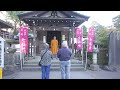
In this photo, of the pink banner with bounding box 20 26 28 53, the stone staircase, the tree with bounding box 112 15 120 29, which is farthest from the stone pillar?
the tree with bounding box 112 15 120 29

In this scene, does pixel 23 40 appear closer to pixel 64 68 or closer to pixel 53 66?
pixel 53 66

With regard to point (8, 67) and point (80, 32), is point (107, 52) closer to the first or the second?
point (80, 32)

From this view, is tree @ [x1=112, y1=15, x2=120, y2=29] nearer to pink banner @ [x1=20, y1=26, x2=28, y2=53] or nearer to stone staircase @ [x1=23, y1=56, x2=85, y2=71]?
stone staircase @ [x1=23, y1=56, x2=85, y2=71]

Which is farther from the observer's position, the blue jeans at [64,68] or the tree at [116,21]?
the tree at [116,21]

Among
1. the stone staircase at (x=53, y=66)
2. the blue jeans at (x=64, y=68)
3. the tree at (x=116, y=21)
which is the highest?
the tree at (x=116, y=21)

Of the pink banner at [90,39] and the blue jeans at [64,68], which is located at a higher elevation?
the pink banner at [90,39]

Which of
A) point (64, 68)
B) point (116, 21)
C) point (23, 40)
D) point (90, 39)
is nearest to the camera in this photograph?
point (64, 68)

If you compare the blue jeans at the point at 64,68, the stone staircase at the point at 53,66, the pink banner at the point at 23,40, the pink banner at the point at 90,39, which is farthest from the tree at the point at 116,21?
the blue jeans at the point at 64,68

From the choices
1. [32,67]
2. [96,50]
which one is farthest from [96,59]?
[32,67]

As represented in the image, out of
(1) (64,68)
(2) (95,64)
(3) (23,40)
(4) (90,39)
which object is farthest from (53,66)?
(1) (64,68)

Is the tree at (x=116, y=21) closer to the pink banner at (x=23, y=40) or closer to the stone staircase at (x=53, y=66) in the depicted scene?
the stone staircase at (x=53, y=66)
